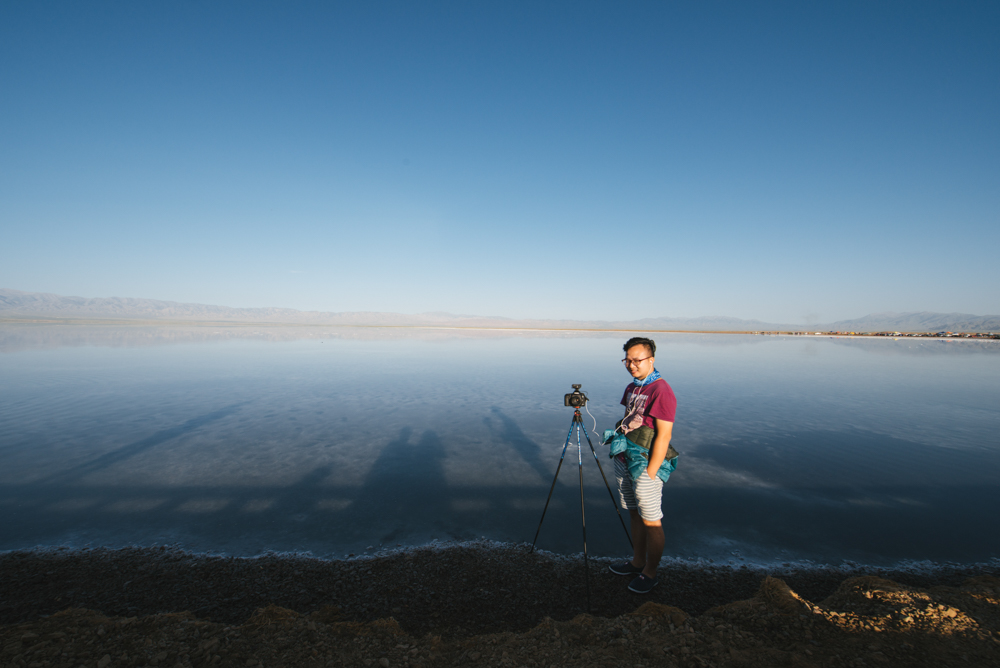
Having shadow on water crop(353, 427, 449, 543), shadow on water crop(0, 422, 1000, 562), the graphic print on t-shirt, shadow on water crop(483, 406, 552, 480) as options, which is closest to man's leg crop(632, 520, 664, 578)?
shadow on water crop(0, 422, 1000, 562)

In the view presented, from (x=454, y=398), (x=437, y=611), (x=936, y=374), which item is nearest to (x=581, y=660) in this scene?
(x=437, y=611)

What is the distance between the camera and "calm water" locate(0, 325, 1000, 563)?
13.4ft

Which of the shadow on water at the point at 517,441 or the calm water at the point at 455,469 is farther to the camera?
the shadow on water at the point at 517,441

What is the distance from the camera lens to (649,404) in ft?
10.6

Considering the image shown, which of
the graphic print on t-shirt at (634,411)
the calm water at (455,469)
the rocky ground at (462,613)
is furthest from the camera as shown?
the calm water at (455,469)

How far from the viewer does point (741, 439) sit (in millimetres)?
7375

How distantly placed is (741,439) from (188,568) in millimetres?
8290

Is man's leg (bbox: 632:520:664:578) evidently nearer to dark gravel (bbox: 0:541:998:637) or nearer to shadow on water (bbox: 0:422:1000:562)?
dark gravel (bbox: 0:541:998:637)

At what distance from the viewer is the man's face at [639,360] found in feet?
11.1

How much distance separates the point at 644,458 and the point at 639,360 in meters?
0.83

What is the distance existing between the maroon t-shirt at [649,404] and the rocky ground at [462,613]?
1.35m

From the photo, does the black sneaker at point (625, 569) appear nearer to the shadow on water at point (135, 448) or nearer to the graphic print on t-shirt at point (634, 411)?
the graphic print on t-shirt at point (634, 411)

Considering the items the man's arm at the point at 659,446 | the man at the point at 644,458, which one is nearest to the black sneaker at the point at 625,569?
the man at the point at 644,458

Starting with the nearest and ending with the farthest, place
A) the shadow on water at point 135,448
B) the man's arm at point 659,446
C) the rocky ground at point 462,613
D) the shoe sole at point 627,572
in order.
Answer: the rocky ground at point 462,613, the man's arm at point 659,446, the shoe sole at point 627,572, the shadow on water at point 135,448
